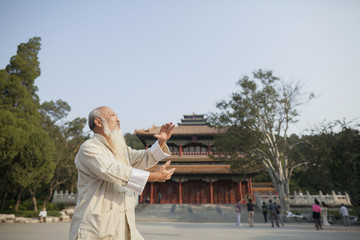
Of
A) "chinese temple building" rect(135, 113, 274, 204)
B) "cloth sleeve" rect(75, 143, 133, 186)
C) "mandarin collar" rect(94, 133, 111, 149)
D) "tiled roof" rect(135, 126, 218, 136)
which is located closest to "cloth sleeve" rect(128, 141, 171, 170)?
"mandarin collar" rect(94, 133, 111, 149)

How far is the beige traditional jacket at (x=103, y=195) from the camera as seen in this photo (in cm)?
152

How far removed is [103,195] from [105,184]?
0.24 feet

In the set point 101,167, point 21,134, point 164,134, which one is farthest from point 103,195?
point 21,134

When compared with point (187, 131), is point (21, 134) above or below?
below

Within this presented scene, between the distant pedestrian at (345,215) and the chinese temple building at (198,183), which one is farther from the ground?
the chinese temple building at (198,183)

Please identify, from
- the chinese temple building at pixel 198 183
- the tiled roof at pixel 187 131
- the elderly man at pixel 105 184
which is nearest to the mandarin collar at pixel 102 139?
the elderly man at pixel 105 184

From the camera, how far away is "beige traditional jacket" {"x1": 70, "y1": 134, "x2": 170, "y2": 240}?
1.52m

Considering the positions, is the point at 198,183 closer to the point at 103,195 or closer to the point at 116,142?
the point at 116,142

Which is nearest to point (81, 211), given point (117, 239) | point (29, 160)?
point (117, 239)

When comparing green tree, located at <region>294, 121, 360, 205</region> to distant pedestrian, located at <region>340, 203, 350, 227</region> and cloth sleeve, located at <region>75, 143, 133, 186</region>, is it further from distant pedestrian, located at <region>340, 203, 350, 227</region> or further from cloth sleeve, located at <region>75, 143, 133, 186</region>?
cloth sleeve, located at <region>75, 143, 133, 186</region>

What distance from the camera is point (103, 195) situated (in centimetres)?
164

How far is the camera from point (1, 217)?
1375 cm

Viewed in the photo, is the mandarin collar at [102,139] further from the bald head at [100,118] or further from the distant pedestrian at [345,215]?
the distant pedestrian at [345,215]

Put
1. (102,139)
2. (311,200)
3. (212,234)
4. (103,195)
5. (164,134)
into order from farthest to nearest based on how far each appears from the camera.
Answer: (311,200) < (212,234) < (164,134) < (102,139) < (103,195)
